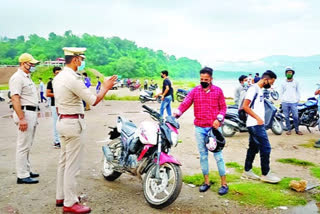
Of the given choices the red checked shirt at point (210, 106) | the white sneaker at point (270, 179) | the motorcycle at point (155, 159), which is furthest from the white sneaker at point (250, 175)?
the motorcycle at point (155, 159)

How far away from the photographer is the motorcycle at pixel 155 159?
4.05 m

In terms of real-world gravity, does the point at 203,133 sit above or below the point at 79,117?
below

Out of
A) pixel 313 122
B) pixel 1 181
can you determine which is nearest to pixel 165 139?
pixel 1 181

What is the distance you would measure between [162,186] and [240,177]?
5.87 ft

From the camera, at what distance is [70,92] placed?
3.81 meters

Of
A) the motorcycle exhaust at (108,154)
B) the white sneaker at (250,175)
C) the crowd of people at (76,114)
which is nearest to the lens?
the crowd of people at (76,114)

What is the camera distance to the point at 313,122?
9.55m

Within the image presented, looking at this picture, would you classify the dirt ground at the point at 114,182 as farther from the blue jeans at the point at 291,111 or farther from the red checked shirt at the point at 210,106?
the red checked shirt at the point at 210,106

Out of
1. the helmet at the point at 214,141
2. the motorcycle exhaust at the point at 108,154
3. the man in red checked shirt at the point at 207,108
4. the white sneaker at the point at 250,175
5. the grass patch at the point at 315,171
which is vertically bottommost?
the grass patch at the point at 315,171

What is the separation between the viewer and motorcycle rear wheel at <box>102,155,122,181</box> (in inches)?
199

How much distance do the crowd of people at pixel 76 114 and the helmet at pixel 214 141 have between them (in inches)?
3.3

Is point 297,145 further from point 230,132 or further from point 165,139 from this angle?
point 165,139

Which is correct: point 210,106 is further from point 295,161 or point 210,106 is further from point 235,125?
point 235,125

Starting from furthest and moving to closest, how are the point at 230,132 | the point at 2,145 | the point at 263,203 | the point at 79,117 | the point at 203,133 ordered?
the point at 230,132 < the point at 2,145 < the point at 203,133 < the point at 263,203 < the point at 79,117
